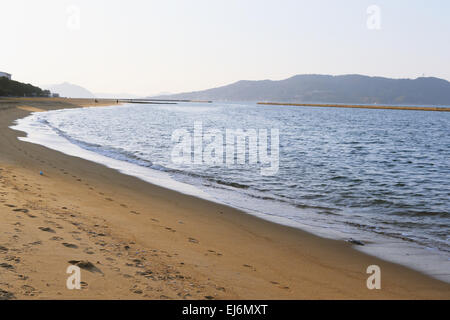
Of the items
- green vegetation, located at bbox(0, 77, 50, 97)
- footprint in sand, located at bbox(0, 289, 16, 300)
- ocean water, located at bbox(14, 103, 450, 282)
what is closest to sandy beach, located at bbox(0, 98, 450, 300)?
footprint in sand, located at bbox(0, 289, 16, 300)

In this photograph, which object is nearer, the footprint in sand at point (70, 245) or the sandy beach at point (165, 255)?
the sandy beach at point (165, 255)

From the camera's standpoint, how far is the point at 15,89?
4564 inches

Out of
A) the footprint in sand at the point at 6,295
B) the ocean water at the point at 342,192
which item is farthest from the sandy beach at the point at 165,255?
the ocean water at the point at 342,192

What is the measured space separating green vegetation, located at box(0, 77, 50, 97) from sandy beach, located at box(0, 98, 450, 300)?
373 ft

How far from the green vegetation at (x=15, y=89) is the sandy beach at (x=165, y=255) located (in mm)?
113745

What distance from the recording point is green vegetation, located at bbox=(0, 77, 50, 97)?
108 metres

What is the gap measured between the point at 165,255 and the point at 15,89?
130m

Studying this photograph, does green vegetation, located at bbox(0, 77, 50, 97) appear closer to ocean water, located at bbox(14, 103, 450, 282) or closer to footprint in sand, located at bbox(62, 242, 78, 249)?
ocean water, located at bbox(14, 103, 450, 282)

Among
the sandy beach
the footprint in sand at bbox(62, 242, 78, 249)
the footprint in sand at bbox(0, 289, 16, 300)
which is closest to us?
the footprint in sand at bbox(0, 289, 16, 300)

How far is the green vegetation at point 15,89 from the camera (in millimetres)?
107781

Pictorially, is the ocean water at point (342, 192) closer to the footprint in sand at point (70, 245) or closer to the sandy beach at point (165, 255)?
the sandy beach at point (165, 255)

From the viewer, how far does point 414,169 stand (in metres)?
22.0
